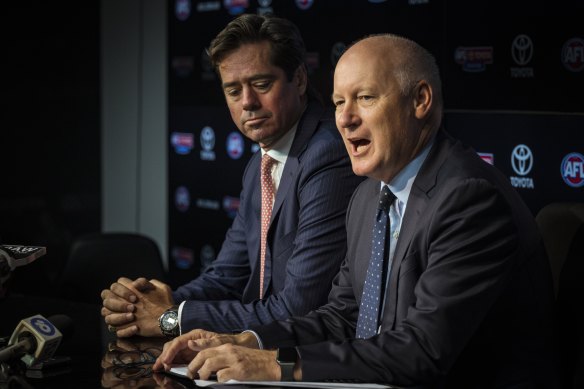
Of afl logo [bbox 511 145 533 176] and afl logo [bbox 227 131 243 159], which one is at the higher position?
afl logo [bbox 511 145 533 176]

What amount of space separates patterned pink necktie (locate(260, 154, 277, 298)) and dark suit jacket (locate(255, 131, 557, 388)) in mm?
757

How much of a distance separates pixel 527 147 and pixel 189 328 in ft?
5.94

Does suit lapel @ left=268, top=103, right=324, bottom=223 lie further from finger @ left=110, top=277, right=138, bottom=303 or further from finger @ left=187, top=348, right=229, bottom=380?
finger @ left=187, top=348, right=229, bottom=380

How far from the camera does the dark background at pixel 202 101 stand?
12.8ft

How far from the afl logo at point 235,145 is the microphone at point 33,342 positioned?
3239mm

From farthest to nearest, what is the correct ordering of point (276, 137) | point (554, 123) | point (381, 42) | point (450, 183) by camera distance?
point (554, 123) < point (276, 137) < point (381, 42) < point (450, 183)

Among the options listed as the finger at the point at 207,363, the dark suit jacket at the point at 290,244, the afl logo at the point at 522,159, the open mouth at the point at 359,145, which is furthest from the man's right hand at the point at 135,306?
the afl logo at the point at 522,159

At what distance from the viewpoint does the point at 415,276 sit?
240 centimetres

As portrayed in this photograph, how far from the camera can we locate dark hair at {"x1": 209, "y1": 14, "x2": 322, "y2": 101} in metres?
3.29

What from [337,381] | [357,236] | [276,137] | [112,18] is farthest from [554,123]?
[112,18]

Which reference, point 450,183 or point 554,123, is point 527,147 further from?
point 450,183

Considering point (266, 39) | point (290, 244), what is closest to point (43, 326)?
point (290, 244)

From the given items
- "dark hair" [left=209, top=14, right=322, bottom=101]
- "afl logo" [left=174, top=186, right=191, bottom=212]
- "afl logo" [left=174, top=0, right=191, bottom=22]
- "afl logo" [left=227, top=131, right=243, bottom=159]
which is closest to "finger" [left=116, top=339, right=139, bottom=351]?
"dark hair" [left=209, top=14, right=322, bottom=101]

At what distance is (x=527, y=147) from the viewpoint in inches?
157
